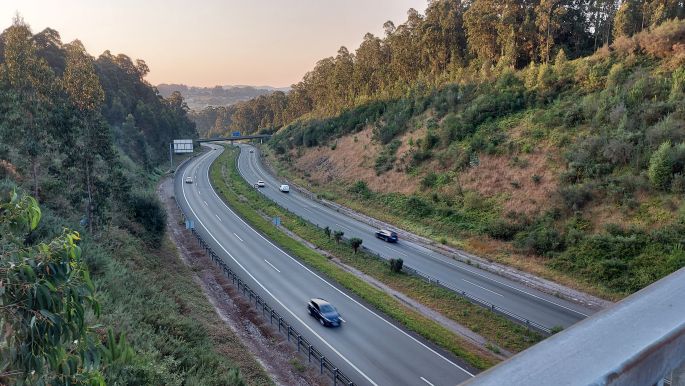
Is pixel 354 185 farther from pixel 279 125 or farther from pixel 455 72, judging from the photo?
pixel 279 125

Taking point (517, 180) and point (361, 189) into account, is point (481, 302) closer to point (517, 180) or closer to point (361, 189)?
point (517, 180)

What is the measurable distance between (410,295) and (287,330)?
799 cm

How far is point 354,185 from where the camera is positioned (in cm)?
5050

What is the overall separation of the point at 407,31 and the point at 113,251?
5867 cm

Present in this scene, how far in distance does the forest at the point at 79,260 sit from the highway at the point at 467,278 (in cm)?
1403

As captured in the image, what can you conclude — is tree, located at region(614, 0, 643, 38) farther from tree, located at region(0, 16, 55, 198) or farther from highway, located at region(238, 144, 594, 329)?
tree, located at region(0, 16, 55, 198)

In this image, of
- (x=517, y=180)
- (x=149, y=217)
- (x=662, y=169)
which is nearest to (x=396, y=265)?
(x=517, y=180)

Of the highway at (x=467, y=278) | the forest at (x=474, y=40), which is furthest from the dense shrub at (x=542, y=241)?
the forest at (x=474, y=40)

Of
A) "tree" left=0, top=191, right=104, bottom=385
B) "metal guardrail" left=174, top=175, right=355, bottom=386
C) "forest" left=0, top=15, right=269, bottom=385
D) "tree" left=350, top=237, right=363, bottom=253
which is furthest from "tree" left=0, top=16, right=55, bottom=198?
"tree" left=0, top=191, right=104, bottom=385

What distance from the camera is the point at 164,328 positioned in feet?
51.3

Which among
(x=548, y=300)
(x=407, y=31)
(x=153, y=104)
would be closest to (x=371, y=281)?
(x=548, y=300)

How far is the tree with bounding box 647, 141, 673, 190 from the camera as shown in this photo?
26391mm

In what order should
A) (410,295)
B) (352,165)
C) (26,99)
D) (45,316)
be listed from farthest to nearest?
(352,165)
(410,295)
(26,99)
(45,316)

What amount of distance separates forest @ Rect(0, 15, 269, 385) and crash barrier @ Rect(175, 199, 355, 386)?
243 centimetres
